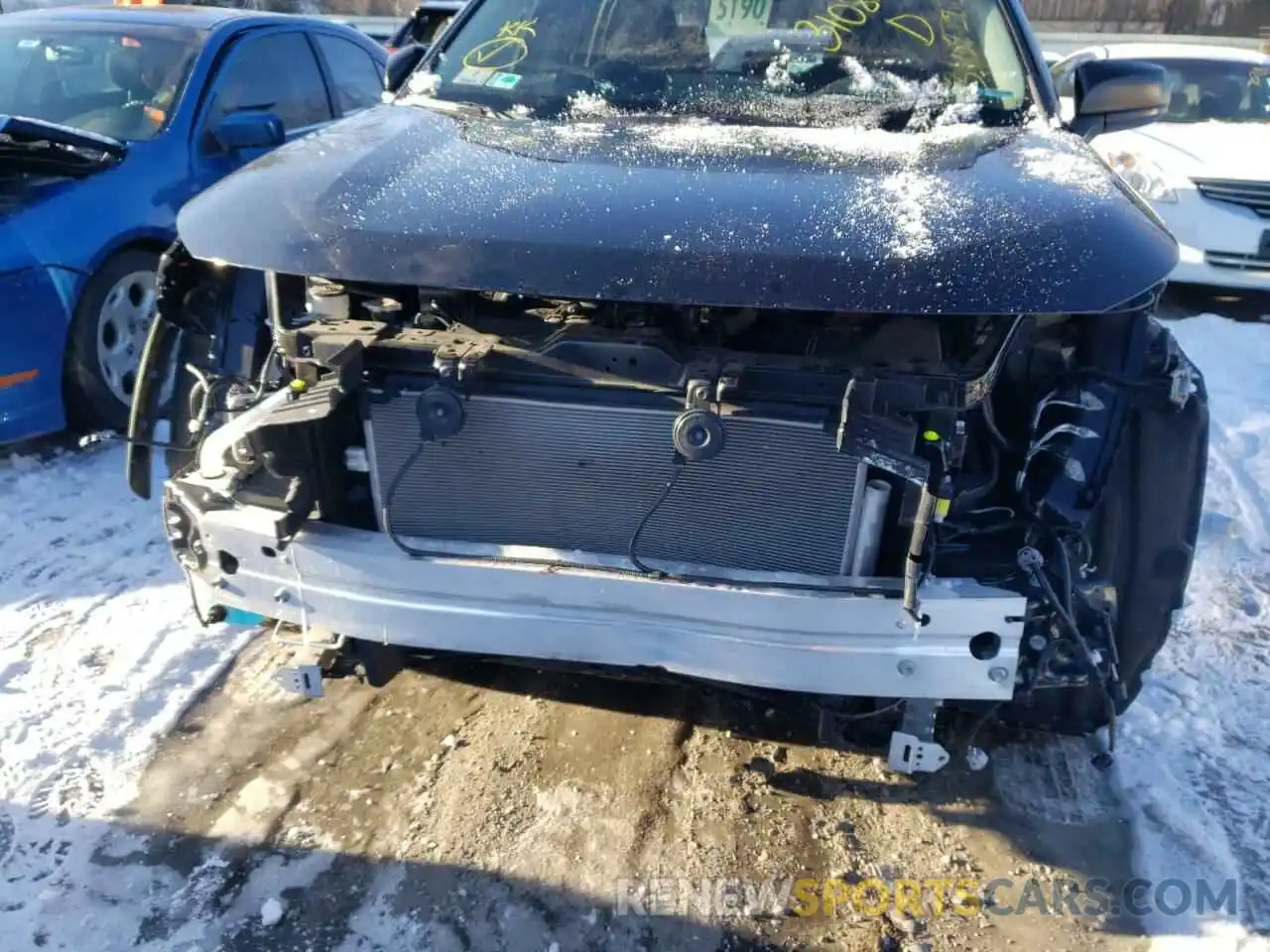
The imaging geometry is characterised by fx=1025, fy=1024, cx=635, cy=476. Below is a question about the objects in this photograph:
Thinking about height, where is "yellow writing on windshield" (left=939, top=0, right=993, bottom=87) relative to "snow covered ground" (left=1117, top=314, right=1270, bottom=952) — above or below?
above

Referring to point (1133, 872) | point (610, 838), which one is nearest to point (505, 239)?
point (610, 838)

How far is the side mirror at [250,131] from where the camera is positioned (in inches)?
172

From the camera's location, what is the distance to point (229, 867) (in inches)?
97.7

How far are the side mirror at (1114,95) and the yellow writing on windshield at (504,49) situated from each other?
1.83m

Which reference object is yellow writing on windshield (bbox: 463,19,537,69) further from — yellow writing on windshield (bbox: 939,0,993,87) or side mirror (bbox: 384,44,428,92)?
yellow writing on windshield (bbox: 939,0,993,87)

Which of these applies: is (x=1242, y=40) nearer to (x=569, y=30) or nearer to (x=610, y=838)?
(x=569, y=30)

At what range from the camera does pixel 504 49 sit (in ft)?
11.4

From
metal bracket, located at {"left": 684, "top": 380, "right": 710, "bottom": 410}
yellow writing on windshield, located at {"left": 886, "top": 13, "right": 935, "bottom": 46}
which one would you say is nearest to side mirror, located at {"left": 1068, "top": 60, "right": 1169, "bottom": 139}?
yellow writing on windshield, located at {"left": 886, "top": 13, "right": 935, "bottom": 46}

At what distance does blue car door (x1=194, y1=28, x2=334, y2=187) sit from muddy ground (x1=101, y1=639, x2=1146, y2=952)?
2958 mm

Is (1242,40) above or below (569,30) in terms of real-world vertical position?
below

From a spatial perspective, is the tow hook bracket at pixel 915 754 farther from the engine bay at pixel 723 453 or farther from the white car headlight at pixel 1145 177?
the white car headlight at pixel 1145 177

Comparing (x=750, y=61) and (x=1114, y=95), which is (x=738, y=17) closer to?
(x=750, y=61)

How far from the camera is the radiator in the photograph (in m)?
2.30

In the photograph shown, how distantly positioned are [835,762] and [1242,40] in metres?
22.4
